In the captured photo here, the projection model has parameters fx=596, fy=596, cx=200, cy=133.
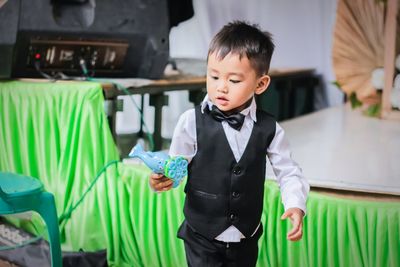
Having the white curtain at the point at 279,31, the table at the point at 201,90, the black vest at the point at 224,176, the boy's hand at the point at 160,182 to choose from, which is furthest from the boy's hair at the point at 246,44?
the white curtain at the point at 279,31

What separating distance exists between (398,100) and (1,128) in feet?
6.09

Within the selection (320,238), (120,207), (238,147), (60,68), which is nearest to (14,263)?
(120,207)

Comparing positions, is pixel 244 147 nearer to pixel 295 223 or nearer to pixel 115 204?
pixel 295 223

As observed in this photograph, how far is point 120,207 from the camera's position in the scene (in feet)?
6.10

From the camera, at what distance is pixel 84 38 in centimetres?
229

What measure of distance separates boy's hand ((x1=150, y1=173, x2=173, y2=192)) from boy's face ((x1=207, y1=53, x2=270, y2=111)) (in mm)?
164

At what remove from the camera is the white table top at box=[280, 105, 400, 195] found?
162 cm

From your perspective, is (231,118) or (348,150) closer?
(231,118)

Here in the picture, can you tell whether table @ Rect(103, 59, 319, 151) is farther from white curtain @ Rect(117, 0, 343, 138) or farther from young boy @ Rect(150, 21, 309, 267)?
young boy @ Rect(150, 21, 309, 267)

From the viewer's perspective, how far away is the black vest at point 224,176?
3.64ft

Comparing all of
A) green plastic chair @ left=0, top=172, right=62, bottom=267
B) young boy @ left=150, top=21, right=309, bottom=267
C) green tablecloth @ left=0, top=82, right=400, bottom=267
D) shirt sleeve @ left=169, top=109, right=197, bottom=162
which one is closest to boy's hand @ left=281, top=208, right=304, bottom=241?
young boy @ left=150, top=21, right=309, bottom=267

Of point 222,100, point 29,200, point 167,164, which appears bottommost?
point 29,200

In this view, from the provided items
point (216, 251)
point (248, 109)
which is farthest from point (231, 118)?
point (216, 251)

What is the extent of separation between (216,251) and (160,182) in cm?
19
